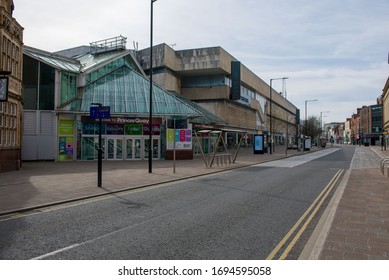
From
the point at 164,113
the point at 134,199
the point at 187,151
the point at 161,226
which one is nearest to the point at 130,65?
the point at 164,113

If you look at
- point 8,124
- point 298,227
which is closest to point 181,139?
point 8,124

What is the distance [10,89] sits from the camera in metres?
18.1

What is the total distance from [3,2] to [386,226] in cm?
2165

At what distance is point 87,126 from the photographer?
2927 centimetres

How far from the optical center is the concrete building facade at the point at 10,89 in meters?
17.2

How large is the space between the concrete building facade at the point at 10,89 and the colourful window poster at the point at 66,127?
865 centimetres

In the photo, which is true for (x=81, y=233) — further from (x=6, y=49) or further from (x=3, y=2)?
(x=3, y=2)

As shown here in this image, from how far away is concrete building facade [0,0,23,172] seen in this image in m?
17.2

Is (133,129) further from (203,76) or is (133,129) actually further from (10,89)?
(203,76)

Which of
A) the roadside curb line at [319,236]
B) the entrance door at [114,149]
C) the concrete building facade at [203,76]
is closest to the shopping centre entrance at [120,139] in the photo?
the entrance door at [114,149]

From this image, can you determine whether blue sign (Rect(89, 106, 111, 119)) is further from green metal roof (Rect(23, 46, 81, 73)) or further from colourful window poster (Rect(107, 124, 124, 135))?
green metal roof (Rect(23, 46, 81, 73))

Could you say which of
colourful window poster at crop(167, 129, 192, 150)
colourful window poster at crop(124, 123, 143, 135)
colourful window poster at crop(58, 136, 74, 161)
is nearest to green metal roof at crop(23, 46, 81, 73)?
A: colourful window poster at crop(58, 136, 74, 161)

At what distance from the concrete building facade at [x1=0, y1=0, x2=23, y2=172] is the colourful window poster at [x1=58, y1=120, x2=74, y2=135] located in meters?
8.65

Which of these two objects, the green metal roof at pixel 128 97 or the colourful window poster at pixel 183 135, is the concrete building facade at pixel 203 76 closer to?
the green metal roof at pixel 128 97
